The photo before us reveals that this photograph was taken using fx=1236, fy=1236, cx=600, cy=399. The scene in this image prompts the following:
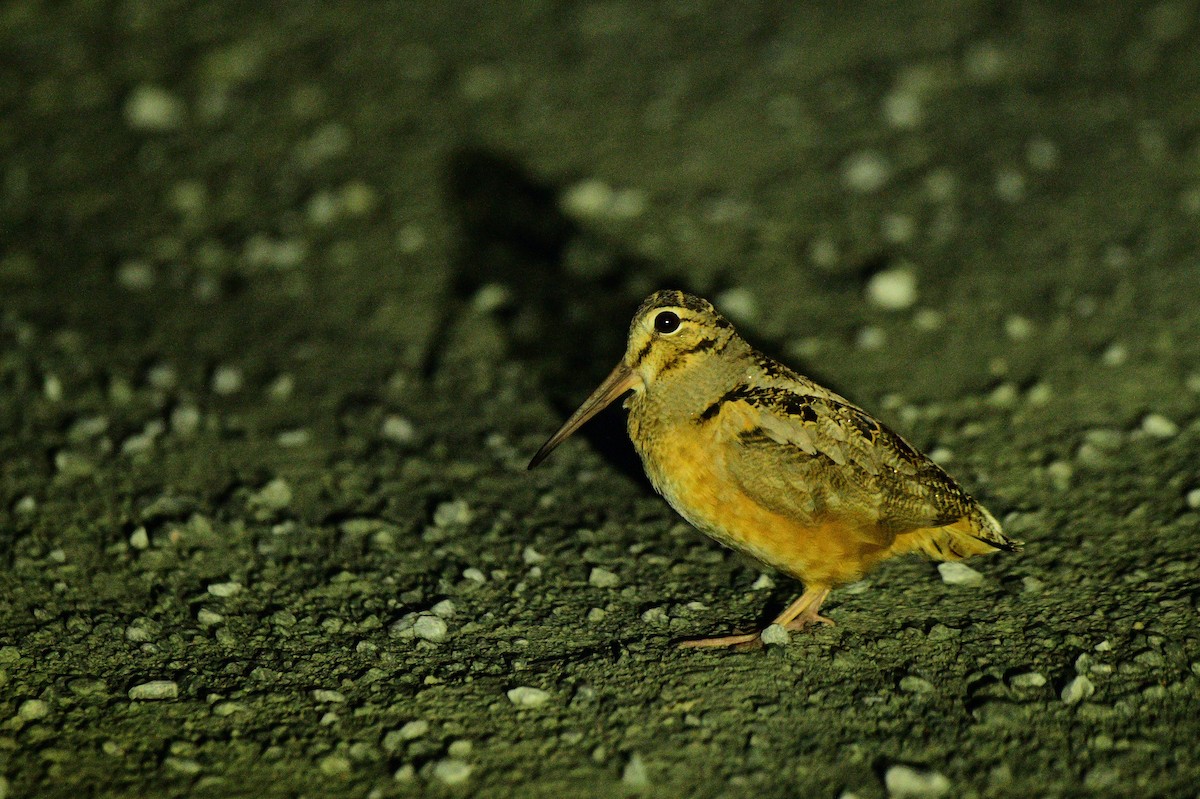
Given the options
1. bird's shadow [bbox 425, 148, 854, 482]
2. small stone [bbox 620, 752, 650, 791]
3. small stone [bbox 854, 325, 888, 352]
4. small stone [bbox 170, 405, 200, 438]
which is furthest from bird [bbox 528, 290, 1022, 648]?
small stone [bbox 170, 405, 200, 438]

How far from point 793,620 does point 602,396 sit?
1.13 metres

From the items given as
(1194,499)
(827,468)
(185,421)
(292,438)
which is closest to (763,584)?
(827,468)

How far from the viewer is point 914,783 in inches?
153

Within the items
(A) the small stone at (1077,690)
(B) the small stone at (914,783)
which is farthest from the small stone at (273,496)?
(A) the small stone at (1077,690)

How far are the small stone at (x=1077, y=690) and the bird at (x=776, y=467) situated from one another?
59cm

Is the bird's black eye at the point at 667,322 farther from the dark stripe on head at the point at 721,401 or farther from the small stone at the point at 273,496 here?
the small stone at the point at 273,496

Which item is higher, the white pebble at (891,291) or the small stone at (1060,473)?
the white pebble at (891,291)

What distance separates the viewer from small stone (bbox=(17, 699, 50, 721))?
4188 mm

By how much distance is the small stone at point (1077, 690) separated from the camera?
4238 millimetres

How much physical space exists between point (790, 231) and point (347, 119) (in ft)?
10.7

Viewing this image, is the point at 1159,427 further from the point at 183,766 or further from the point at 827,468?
the point at 183,766

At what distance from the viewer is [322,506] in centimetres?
550

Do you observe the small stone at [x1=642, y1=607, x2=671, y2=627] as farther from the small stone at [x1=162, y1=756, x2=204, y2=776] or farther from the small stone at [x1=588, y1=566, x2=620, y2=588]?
the small stone at [x1=162, y1=756, x2=204, y2=776]

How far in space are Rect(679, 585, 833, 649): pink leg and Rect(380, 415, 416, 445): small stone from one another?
2017 mm
